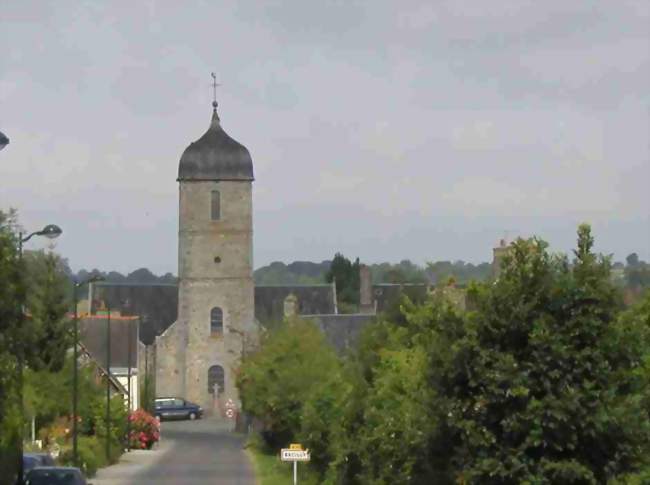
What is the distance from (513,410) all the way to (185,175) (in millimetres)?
91459

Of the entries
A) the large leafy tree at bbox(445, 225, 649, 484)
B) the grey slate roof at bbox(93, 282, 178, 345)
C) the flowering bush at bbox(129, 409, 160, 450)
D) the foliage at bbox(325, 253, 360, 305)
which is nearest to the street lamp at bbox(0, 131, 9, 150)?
the large leafy tree at bbox(445, 225, 649, 484)

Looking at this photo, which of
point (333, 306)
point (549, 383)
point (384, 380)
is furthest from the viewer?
point (333, 306)

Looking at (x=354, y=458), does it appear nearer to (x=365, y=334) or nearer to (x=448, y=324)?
(x=365, y=334)

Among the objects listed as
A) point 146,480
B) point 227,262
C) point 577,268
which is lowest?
point 146,480

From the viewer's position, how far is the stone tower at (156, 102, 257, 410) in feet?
365

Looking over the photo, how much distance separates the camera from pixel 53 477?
3744 centimetres

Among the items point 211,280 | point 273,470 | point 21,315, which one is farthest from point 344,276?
point 21,315

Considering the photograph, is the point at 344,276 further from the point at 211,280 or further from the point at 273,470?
the point at 273,470

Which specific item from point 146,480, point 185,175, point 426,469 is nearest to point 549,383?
point 426,469

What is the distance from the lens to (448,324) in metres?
21.2

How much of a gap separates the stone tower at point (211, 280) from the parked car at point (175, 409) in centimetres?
215

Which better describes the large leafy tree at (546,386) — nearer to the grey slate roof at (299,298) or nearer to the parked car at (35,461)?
the parked car at (35,461)

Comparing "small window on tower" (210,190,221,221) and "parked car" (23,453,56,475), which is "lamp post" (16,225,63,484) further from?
"small window on tower" (210,190,221,221)

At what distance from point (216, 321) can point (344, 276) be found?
33.7m
